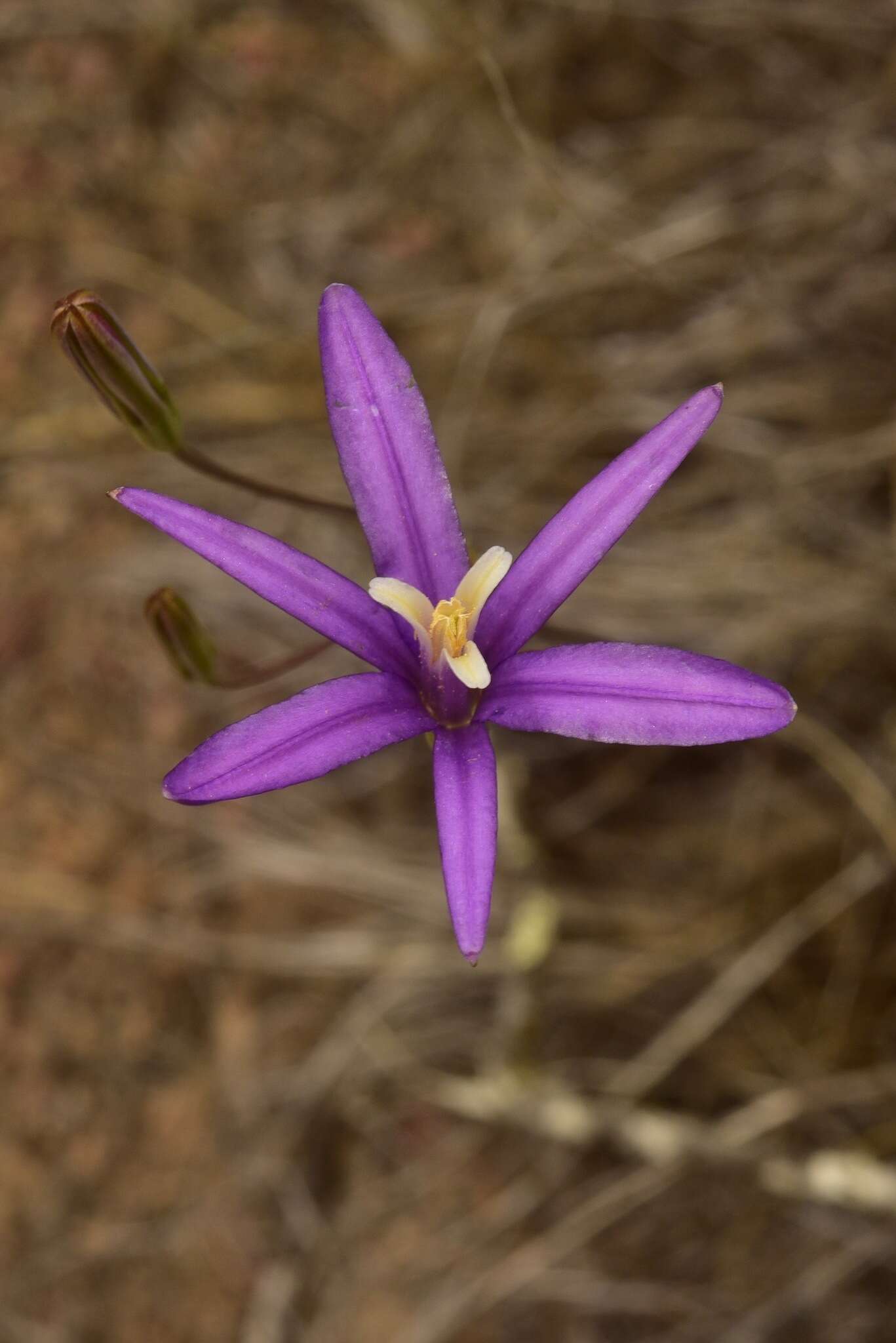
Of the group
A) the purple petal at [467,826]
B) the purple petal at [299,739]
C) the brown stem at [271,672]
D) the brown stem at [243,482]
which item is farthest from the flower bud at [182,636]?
the purple petal at [467,826]

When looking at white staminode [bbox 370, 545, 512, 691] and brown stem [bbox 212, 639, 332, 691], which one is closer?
white staminode [bbox 370, 545, 512, 691]

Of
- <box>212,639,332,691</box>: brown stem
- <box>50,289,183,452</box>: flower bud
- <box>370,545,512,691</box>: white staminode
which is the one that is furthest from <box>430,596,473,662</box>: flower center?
<box>50,289,183,452</box>: flower bud

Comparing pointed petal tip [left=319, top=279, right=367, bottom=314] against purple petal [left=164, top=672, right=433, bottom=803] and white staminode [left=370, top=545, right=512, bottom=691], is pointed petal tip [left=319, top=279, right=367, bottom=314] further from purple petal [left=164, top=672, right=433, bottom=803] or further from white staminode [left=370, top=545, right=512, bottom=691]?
purple petal [left=164, top=672, right=433, bottom=803]

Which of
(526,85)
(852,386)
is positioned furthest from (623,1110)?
(526,85)

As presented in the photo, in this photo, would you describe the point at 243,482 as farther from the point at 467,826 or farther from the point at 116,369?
the point at 467,826

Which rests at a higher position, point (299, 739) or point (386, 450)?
point (386, 450)

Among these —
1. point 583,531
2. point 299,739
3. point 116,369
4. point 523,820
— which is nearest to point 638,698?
point 583,531
